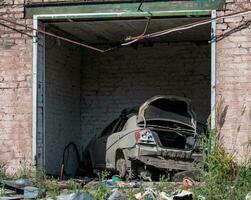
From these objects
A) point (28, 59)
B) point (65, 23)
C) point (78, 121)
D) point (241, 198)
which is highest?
point (65, 23)

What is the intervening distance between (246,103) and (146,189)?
2562mm

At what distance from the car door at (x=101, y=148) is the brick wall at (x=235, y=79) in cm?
349

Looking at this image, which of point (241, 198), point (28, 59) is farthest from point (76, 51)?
point (241, 198)

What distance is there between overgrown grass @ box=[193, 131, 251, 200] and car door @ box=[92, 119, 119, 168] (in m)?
3.90

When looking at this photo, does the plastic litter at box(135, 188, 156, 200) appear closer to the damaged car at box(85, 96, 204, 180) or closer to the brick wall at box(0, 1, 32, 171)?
the damaged car at box(85, 96, 204, 180)

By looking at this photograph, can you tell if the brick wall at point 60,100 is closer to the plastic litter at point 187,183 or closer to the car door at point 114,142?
the car door at point 114,142

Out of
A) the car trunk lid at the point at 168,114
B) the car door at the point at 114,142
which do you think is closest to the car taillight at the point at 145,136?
the car trunk lid at the point at 168,114

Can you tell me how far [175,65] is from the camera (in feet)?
55.5

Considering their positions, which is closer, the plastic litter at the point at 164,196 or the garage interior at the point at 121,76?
the plastic litter at the point at 164,196

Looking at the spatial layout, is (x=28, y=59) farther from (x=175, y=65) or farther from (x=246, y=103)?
(x=175, y=65)

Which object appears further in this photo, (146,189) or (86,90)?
(86,90)

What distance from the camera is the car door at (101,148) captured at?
46.9 ft

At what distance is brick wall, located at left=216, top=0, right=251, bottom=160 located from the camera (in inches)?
447

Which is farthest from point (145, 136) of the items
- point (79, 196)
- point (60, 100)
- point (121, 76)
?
point (121, 76)
